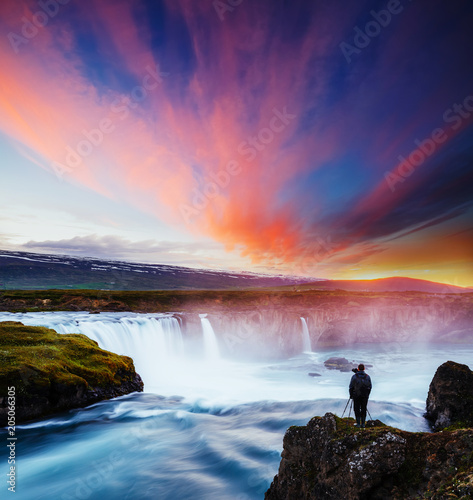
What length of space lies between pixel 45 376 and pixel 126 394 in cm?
Result: 746

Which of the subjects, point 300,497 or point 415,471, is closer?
point 415,471

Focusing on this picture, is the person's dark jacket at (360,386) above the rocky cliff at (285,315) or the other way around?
above

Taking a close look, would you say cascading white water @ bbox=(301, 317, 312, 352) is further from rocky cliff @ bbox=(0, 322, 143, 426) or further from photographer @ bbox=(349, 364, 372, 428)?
photographer @ bbox=(349, 364, 372, 428)

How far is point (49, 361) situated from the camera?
18.9 m

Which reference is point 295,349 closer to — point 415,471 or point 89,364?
point 89,364

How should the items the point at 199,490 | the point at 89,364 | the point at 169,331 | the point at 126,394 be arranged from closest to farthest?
1. the point at 199,490
2. the point at 89,364
3. the point at 126,394
4. the point at 169,331

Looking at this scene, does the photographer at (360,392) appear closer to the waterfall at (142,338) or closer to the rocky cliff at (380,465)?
the rocky cliff at (380,465)

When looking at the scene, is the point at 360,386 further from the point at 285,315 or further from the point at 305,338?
the point at 305,338

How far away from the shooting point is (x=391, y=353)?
59188mm

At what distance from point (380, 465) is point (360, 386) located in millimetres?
3050

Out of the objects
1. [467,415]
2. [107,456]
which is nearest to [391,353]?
[467,415]

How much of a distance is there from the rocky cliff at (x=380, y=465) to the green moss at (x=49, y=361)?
50.8 feet

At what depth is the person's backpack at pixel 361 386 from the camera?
9.43 meters

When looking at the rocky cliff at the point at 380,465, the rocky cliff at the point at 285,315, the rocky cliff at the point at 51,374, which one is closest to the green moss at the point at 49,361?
the rocky cliff at the point at 51,374
